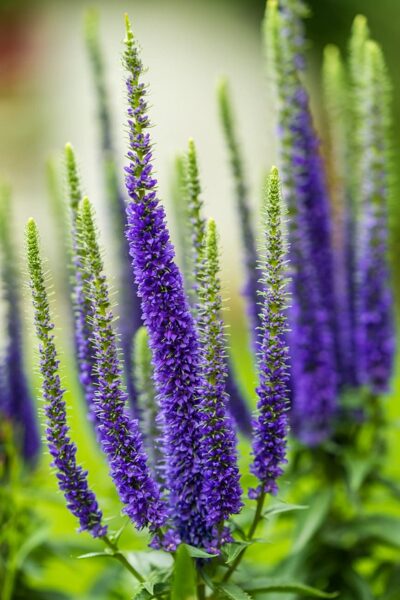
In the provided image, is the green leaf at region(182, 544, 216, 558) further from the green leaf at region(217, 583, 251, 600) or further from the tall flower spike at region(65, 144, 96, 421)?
the tall flower spike at region(65, 144, 96, 421)

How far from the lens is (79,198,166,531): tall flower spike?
1862 millimetres

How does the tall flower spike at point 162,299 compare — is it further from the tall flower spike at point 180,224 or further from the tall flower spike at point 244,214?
the tall flower spike at point 180,224

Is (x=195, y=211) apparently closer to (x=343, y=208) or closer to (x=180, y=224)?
(x=180, y=224)

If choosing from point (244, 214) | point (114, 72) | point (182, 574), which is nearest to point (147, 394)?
point (182, 574)

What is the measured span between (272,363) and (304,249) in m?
1.20

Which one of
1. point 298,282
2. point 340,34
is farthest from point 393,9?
point 298,282

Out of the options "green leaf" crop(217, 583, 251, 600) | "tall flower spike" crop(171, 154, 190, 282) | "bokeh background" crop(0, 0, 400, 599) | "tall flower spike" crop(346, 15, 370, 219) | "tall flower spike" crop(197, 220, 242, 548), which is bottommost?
"green leaf" crop(217, 583, 251, 600)

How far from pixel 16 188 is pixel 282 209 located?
11.7m

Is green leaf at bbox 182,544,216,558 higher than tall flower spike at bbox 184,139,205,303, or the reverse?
tall flower spike at bbox 184,139,205,303

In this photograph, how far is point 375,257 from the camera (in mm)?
3225

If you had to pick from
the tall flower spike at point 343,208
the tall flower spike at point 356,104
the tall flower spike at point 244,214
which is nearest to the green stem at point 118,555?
the tall flower spike at point 244,214

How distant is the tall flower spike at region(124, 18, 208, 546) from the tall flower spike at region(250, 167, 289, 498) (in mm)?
143

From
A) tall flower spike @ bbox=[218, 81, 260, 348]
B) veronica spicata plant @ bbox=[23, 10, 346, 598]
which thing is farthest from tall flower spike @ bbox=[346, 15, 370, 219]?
veronica spicata plant @ bbox=[23, 10, 346, 598]

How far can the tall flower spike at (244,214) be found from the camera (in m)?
3.03
